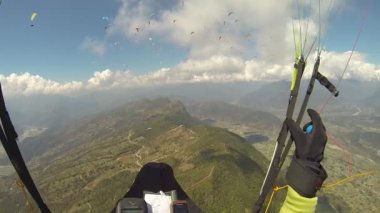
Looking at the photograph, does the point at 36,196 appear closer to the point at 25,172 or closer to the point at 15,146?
the point at 25,172

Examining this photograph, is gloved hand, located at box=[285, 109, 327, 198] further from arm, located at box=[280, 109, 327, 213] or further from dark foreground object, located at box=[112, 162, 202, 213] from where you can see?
dark foreground object, located at box=[112, 162, 202, 213]

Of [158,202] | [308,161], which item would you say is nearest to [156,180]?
[158,202]

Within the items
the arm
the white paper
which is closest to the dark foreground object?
the white paper

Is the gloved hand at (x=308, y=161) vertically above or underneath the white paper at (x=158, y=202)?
above

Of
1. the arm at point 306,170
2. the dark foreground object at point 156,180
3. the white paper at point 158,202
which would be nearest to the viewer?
the arm at point 306,170

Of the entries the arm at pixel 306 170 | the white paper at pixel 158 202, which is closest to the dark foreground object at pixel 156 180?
the white paper at pixel 158 202

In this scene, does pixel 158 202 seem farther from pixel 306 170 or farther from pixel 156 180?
pixel 306 170

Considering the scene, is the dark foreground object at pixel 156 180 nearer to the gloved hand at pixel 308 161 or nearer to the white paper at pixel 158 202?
the white paper at pixel 158 202

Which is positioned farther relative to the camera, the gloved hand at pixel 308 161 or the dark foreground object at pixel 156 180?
the dark foreground object at pixel 156 180

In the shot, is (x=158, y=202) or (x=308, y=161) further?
(x=158, y=202)
